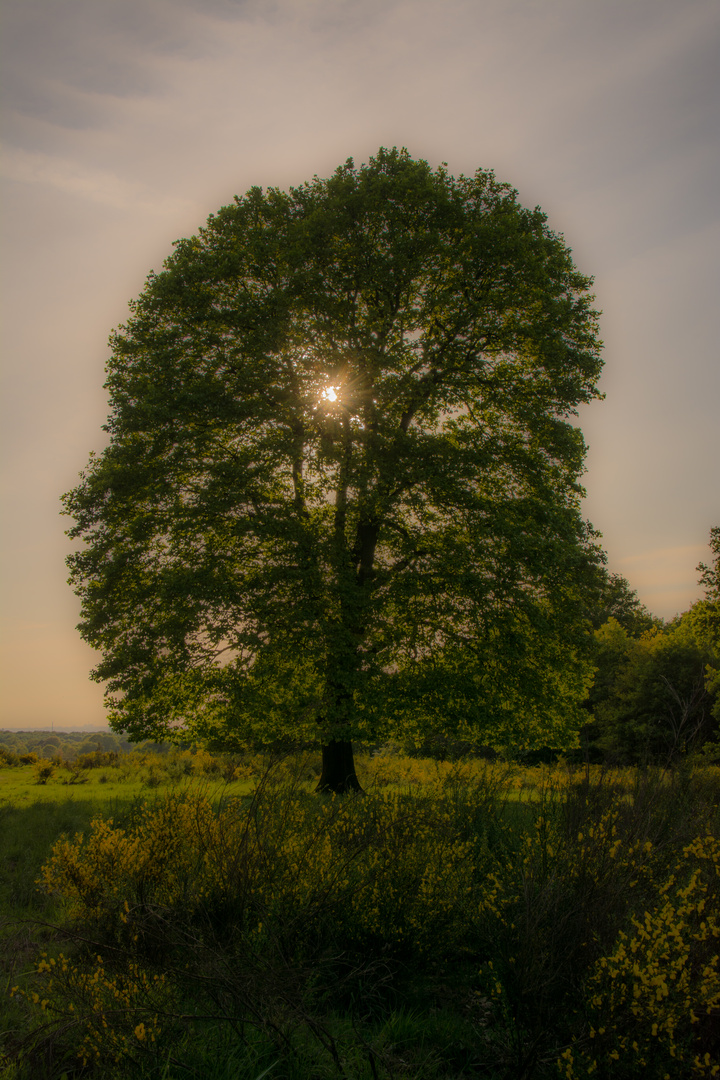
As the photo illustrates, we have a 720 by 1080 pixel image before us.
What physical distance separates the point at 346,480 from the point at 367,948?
9.09 meters

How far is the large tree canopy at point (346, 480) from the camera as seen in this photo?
42.4 ft

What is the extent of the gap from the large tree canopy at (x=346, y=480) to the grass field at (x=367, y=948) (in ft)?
20.5

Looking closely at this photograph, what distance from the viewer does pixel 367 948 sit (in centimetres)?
488

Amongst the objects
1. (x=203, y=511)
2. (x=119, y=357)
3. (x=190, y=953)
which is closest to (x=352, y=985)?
(x=190, y=953)

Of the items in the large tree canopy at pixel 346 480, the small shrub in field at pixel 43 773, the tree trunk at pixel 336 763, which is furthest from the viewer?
the small shrub in field at pixel 43 773

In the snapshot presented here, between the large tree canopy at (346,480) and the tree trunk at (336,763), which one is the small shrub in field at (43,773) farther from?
the tree trunk at (336,763)

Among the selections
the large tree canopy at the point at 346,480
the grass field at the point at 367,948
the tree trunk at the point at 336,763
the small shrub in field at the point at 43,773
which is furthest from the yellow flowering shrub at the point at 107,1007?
the small shrub in field at the point at 43,773

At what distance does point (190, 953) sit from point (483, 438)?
1186 cm

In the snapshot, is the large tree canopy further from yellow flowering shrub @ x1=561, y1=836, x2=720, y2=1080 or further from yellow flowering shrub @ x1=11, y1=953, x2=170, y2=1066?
yellow flowering shrub @ x1=561, y1=836, x2=720, y2=1080

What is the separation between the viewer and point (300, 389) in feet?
45.5

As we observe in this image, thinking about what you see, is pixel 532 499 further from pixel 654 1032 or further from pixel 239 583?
pixel 654 1032

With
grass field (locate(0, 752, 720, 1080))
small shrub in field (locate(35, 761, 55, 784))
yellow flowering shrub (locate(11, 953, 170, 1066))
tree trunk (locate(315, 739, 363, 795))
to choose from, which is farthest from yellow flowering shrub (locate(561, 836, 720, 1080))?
small shrub in field (locate(35, 761, 55, 784))

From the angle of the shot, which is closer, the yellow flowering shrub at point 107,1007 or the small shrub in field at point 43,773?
the yellow flowering shrub at point 107,1007

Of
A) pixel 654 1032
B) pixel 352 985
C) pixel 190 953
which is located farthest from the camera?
pixel 352 985
